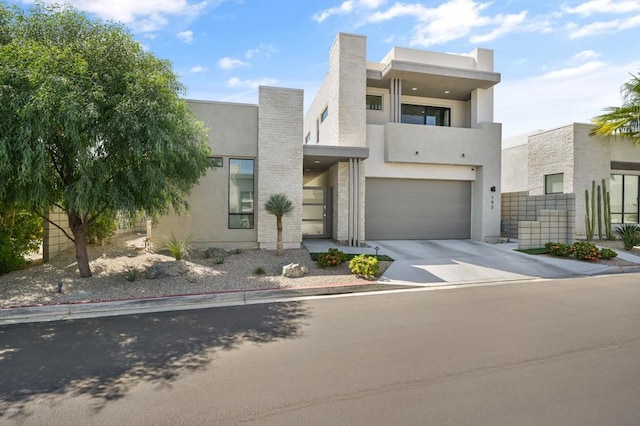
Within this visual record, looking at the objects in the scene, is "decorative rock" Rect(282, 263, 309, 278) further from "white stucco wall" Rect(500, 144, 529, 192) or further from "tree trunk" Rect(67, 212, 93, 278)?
"white stucco wall" Rect(500, 144, 529, 192)

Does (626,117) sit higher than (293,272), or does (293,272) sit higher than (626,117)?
(626,117)

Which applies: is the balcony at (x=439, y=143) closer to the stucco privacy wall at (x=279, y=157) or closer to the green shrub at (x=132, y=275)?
the stucco privacy wall at (x=279, y=157)

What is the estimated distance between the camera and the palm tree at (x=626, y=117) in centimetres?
1475

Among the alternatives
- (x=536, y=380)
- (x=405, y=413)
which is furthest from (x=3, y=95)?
(x=536, y=380)

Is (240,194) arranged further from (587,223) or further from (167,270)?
(587,223)

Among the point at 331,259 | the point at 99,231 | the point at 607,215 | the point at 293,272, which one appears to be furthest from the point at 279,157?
the point at 607,215

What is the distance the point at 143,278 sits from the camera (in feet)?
29.0

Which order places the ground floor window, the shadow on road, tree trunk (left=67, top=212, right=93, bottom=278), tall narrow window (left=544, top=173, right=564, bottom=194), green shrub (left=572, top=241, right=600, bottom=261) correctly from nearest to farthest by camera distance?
the shadow on road, tree trunk (left=67, top=212, right=93, bottom=278), green shrub (left=572, top=241, right=600, bottom=261), tall narrow window (left=544, top=173, right=564, bottom=194), the ground floor window

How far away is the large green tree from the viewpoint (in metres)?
6.36

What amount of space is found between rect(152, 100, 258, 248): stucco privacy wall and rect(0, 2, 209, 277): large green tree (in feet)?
13.0

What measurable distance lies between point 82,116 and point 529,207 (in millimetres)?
17008

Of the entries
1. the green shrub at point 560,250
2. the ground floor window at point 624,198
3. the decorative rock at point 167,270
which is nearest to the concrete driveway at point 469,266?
the green shrub at point 560,250

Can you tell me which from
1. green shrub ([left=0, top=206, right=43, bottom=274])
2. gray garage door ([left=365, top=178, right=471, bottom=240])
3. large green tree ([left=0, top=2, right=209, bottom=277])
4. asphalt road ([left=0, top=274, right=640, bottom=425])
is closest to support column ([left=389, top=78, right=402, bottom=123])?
gray garage door ([left=365, top=178, right=471, bottom=240])

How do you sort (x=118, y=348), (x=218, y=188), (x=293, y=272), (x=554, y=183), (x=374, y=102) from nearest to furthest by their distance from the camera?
(x=118, y=348), (x=293, y=272), (x=218, y=188), (x=374, y=102), (x=554, y=183)
